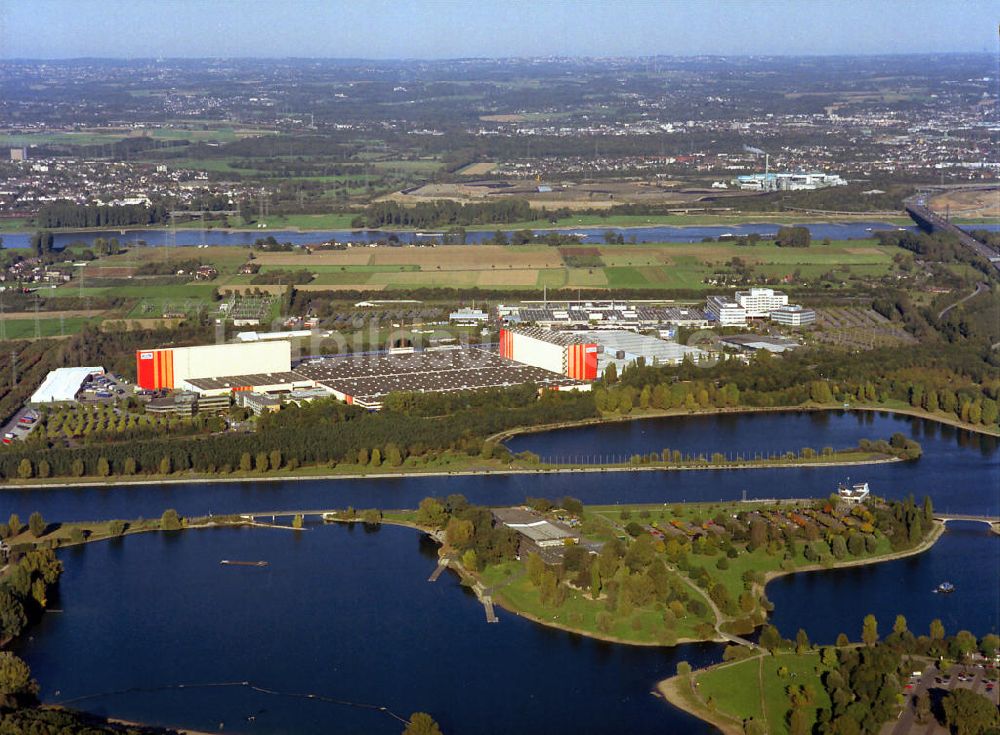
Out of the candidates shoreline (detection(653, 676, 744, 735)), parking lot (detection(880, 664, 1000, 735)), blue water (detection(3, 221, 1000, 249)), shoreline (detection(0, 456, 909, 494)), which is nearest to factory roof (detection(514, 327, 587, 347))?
shoreline (detection(0, 456, 909, 494))

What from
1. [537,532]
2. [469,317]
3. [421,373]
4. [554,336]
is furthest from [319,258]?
[537,532]

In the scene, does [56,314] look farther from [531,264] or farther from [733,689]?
[733,689]

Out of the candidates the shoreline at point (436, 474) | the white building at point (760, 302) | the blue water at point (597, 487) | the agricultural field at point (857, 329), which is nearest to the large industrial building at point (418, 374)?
the blue water at point (597, 487)

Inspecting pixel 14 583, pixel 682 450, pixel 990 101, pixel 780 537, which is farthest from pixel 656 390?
pixel 990 101

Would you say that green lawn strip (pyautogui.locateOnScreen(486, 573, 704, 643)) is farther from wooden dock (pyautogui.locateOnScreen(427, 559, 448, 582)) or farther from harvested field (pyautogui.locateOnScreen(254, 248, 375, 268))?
harvested field (pyautogui.locateOnScreen(254, 248, 375, 268))

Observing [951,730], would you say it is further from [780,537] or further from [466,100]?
[466,100]

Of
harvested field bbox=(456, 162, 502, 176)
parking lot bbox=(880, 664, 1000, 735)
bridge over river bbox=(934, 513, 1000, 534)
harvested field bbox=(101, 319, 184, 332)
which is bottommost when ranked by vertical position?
harvested field bbox=(101, 319, 184, 332)
